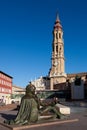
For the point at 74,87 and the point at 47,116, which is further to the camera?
the point at 74,87

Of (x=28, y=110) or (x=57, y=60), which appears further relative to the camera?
(x=57, y=60)

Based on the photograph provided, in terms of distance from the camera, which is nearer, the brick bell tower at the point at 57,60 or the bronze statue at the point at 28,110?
the bronze statue at the point at 28,110

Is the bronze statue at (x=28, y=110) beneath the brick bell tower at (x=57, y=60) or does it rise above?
beneath

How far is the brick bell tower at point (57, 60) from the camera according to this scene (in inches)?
5054

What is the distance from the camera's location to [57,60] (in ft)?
437

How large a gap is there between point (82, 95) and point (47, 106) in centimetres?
5786

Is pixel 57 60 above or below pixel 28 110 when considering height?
above

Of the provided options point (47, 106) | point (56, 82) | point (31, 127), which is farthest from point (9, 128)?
point (56, 82)

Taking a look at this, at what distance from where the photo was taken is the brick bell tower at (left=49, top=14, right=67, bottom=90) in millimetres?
128375

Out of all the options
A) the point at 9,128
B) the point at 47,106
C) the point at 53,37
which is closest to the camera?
the point at 9,128

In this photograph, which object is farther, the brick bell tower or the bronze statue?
the brick bell tower

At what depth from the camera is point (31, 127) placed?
1265cm

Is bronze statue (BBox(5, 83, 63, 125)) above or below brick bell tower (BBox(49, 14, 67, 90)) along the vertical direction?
below

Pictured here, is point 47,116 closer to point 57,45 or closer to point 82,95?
point 82,95
